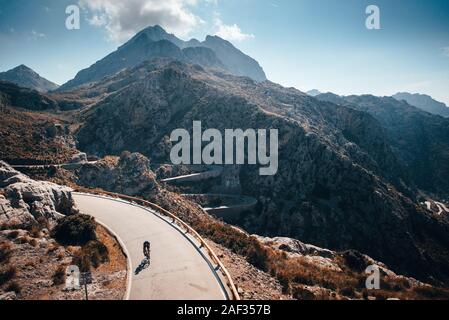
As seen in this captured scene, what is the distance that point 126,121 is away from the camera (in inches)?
4173

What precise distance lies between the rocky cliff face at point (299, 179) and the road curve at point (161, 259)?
40698mm

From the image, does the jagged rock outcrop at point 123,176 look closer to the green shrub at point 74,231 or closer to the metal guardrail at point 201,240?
the metal guardrail at point 201,240

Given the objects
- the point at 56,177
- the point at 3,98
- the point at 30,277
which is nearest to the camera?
the point at 30,277

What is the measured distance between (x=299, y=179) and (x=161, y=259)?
67.5m

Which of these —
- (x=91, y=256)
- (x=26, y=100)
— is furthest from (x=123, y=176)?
(x=26, y=100)

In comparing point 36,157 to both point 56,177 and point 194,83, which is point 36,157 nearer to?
point 56,177

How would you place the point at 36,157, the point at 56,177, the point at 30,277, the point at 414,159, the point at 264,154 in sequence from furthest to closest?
the point at 414,159, the point at 264,154, the point at 36,157, the point at 56,177, the point at 30,277

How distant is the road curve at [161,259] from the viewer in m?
14.2

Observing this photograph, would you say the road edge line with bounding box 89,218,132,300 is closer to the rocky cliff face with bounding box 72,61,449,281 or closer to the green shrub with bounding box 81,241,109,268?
the green shrub with bounding box 81,241,109,268

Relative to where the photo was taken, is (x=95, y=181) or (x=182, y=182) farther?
(x=182, y=182)

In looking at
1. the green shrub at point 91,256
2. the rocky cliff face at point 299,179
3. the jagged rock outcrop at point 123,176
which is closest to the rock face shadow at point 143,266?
the green shrub at point 91,256

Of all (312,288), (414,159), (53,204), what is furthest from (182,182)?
(414,159)

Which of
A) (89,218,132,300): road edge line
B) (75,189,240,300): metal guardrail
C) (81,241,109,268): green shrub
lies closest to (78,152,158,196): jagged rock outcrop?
(75,189,240,300): metal guardrail

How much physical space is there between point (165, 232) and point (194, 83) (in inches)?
4303
